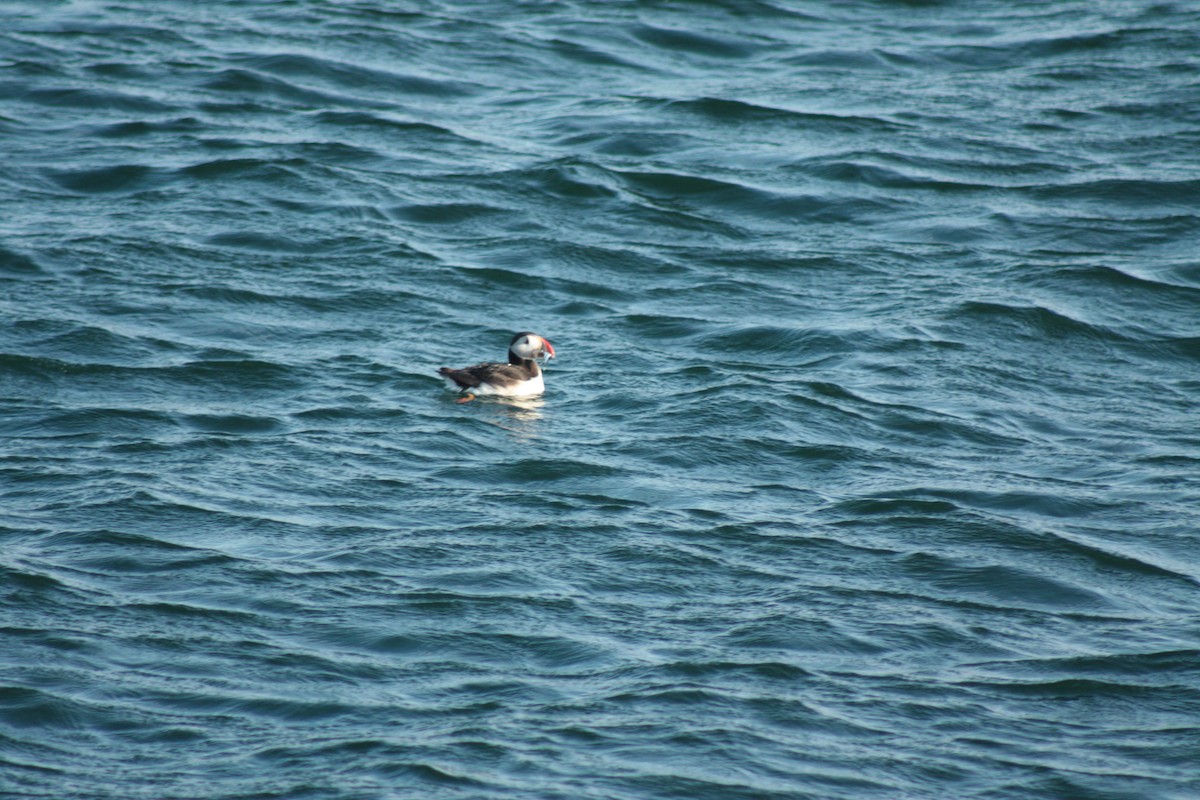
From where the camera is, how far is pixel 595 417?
474 inches

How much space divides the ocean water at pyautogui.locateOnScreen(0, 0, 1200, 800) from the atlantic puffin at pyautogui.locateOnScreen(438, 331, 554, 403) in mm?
163

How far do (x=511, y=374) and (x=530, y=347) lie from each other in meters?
0.42

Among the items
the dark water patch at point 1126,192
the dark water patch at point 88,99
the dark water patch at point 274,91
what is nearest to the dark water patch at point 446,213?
the dark water patch at point 274,91

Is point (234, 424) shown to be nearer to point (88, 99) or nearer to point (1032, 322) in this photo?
point (1032, 322)

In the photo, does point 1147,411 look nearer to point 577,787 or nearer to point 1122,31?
point 577,787

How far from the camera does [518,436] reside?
455 inches

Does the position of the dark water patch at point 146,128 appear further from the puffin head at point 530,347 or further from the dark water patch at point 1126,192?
the dark water patch at point 1126,192

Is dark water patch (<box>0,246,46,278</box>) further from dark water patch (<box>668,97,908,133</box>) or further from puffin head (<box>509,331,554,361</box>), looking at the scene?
dark water patch (<box>668,97,908,133</box>)

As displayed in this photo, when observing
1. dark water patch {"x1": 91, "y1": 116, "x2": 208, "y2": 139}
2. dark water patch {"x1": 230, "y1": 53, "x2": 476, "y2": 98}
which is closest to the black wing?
dark water patch {"x1": 91, "y1": 116, "x2": 208, "y2": 139}

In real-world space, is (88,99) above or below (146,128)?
above

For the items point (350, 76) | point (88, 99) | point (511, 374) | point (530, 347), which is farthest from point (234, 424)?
point (350, 76)

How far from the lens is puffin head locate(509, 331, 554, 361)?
1235cm

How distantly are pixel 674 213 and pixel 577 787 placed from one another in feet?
35.4

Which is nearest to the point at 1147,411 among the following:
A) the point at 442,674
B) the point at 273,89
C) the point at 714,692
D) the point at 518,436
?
the point at 518,436
